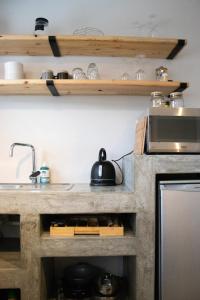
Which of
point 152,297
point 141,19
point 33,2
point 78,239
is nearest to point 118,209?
point 78,239

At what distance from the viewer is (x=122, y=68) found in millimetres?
2057

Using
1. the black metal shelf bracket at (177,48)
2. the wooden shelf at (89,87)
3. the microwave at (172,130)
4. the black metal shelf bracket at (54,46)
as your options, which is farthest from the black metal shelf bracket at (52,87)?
the black metal shelf bracket at (177,48)

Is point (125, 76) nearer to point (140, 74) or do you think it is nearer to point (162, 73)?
point (140, 74)

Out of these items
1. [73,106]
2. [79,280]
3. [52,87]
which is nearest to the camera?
[79,280]

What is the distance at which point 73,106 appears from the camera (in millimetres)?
2029

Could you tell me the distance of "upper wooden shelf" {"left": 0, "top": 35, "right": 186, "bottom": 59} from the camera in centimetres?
173

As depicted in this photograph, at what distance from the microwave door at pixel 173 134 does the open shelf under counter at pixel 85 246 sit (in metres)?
0.59

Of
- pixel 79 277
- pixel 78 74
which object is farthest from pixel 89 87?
pixel 79 277

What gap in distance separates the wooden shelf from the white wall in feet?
0.29

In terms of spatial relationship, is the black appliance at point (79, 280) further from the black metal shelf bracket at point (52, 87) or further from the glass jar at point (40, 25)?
the glass jar at point (40, 25)

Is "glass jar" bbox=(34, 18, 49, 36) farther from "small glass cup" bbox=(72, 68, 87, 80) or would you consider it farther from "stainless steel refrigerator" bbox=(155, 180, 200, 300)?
"stainless steel refrigerator" bbox=(155, 180, 200, 300)

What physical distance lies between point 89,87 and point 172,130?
2.30ft

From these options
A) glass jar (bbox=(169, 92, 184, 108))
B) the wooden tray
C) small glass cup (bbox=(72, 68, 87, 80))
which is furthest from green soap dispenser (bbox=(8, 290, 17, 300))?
glass jar (bbox=(169, 92, 184, 108))

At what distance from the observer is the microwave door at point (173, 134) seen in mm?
1489
